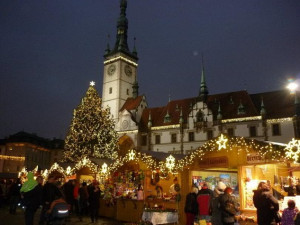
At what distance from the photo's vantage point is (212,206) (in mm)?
8516

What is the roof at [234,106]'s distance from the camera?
3719cm

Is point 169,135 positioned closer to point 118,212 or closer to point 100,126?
point 100,126

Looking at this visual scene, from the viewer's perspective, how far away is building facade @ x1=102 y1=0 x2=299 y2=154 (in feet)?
120

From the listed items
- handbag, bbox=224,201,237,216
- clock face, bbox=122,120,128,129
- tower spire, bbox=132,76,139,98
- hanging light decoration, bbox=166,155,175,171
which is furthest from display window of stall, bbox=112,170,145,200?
tower spire, bbox=132,76,139,98

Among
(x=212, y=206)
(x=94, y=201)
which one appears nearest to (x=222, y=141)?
(x=212, y=206)

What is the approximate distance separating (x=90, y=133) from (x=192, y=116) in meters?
16.5

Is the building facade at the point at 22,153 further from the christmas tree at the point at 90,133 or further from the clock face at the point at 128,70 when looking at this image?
the christmas tree at the point at 90,133

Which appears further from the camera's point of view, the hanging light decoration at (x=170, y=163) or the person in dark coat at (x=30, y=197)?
the hanging light decoration at (x=170, y=163)

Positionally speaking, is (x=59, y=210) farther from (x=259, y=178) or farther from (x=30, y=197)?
(x=259, y=178)

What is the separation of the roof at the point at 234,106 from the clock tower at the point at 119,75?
6.95m

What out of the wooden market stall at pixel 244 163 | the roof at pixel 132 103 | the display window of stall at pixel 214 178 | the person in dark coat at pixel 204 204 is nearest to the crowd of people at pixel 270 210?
the person in dark coat at pixel 204 204

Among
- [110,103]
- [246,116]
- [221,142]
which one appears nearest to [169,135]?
[246,116]

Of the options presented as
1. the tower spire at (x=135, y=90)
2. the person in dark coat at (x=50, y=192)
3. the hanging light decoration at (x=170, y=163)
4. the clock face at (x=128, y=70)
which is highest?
the clock face at (x=128, y=70)

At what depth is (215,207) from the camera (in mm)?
8328
